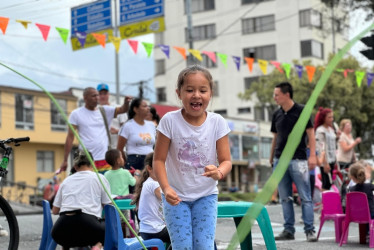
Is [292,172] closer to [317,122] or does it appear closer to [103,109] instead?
[103,109]

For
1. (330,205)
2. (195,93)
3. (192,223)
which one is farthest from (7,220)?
(330,205)

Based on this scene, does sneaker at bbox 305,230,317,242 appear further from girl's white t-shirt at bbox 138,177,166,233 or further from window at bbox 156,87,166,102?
window at bbox 156,87,166,102

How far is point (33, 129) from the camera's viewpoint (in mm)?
44188

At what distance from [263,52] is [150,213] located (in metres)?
51.1

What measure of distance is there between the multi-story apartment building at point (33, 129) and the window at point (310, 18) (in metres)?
19.3

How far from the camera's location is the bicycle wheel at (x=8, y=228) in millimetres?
5023

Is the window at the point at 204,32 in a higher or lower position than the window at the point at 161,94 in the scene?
higher

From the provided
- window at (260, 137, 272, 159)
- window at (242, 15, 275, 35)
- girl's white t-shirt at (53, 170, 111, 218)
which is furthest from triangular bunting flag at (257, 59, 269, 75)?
window at (260, 137, 272, 159)

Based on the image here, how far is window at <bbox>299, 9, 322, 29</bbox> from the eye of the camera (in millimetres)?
52191

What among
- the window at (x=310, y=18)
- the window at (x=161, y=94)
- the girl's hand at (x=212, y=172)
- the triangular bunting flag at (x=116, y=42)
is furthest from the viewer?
the window at (x=161, y=94)

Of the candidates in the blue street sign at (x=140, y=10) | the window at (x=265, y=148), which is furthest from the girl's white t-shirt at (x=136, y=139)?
the window at (x=265, y=148)

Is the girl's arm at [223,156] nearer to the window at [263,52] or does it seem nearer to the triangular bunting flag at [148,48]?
the triangular bunting flag at [148,48]

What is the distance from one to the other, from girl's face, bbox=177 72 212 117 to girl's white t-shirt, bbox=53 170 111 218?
6.90 feet

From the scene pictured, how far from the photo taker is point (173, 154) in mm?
3730
